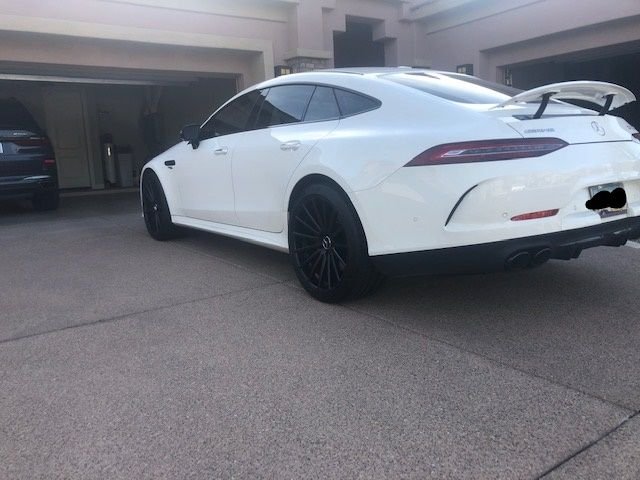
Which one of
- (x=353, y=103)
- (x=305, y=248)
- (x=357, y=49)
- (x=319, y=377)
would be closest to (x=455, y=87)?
(x=353, y=103)

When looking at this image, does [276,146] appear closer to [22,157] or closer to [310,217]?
[310,217]

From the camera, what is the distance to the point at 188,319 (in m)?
4.01

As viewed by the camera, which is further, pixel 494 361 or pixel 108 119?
pixel 108 119

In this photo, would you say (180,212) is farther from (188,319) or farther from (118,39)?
(118,39)

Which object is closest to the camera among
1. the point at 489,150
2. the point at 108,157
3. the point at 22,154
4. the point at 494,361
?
the point at 494,361

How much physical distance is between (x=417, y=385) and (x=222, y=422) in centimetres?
95

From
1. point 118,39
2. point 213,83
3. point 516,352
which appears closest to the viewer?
point 516,352

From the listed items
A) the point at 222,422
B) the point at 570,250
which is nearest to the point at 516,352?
the point at 570,250

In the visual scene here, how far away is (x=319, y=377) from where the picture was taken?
307 centimetres

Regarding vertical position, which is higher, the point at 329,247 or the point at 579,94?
the point at 579,94

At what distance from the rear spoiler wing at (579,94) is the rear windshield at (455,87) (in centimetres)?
24

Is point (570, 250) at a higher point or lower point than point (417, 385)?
higher

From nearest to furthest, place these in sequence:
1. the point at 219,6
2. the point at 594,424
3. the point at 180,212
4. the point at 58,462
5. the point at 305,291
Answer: the point at 58,462 → the point at 594,424 → the point at 305,291 → the point at 180,212 → the point at 219,6

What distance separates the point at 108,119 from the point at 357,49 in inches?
285
